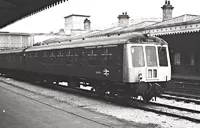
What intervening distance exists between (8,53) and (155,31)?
52.7 ft

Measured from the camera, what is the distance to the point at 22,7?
391 inches

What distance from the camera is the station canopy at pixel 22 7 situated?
883 cm

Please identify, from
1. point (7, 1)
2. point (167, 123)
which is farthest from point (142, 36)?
point (7, 1)

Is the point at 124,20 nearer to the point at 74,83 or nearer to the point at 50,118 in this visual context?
the point at 74,83

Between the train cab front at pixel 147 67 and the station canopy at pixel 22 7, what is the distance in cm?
379

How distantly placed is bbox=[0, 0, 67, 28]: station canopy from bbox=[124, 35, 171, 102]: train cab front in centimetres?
379

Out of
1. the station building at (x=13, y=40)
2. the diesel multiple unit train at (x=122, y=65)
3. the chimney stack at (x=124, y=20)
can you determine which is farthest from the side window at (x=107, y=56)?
the station building at (x=13, y=40)

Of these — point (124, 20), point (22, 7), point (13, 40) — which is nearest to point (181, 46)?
point (124, 20)

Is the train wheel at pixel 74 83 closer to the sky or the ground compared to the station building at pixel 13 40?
closer to the ground

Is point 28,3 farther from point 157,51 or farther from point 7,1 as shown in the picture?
point 157,51

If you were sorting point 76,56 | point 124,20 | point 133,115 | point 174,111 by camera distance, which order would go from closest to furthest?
point 133,115 < point 174,111 < point 76,56 < point 124,20

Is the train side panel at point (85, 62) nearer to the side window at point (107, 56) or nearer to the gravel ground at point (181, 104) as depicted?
the side window at point (107, 56)

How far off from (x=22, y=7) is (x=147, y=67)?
522cm

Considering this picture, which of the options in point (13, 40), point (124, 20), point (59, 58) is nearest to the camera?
point (59, 58)
